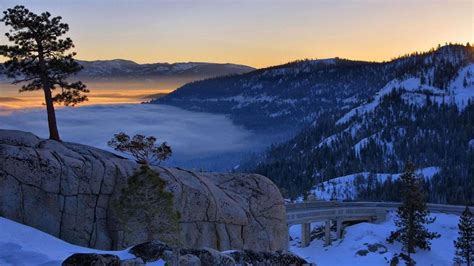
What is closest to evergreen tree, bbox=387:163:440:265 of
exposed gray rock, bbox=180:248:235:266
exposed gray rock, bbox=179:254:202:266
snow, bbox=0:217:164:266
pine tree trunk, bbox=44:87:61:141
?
pine tree trunk, bbox=44:87:61:141

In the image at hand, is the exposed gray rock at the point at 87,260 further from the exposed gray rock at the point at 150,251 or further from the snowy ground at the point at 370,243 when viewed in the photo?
the snowy ground at the point at 370,243

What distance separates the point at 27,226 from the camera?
28594 millimetres

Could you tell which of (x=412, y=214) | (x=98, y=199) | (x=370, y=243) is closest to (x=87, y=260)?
(x=98, y=199)

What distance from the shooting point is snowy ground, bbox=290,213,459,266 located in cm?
8550

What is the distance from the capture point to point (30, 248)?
25406 millimetres

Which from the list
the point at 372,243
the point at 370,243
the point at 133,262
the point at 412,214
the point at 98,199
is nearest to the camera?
the point at 133,262

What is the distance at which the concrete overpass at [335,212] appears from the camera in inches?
3824

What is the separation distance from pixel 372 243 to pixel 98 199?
67760 millimetres

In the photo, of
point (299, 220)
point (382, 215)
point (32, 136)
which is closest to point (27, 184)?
point (32, 136)

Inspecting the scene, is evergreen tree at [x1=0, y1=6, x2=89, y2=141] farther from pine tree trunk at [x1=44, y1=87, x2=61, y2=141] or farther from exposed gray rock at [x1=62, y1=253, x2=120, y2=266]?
exposed gray rock at [x1=62, y1=253, x2=120, y2=266]

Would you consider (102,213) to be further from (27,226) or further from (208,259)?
(208,259)

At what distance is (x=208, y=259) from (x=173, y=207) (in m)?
10.9

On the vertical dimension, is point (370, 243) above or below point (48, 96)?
below

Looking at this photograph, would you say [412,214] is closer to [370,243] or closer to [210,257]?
[370,243]
